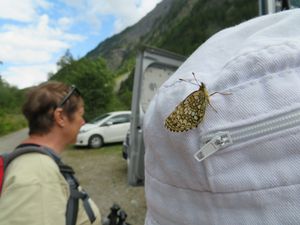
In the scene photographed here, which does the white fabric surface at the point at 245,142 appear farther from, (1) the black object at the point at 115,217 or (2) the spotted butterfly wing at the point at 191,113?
(1) the black object at the point at 115,217

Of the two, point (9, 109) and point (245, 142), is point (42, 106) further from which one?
point (9, 109)

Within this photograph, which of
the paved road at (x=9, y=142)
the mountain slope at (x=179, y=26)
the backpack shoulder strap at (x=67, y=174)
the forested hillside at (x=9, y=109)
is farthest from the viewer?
the mountain slope at (x=179, y=26)

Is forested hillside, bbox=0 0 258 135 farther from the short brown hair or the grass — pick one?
the short brown hair

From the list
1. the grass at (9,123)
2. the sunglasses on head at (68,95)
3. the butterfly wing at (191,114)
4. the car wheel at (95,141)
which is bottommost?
the grass at (9,123)

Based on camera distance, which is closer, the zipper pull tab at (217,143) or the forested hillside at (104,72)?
the zipper pull tab at (217,143)

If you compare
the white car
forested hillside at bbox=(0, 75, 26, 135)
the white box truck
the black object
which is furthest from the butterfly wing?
forested hillside at bbox=(0, 75, 26, 135)

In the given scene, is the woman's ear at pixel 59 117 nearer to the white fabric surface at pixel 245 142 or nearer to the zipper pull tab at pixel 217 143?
the white fabric surface at pixel 245 142

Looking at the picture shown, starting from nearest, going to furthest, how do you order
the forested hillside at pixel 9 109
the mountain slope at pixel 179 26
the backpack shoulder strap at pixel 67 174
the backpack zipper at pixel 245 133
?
the backpack zipper at pixel 245 133, the backpack shoulder strap at pixel 67 174, the forested hillside at pixel 9 109, the mountain slope at pixel 179 26

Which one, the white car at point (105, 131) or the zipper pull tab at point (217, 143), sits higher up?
the zipper pull tab at point (217, 143)

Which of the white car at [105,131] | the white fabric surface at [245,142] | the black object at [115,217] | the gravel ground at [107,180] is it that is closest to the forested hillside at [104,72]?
the white fabric surface at [245,142]
